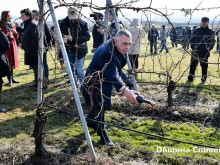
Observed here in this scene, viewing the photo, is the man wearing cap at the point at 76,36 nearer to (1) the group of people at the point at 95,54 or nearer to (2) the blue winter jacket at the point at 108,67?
(1) the group of people at the point at 95,54

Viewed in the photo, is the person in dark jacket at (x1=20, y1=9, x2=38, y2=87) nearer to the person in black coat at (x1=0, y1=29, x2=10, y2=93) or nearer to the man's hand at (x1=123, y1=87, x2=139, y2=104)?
the person in black coat at (x1=0, y1=29, x2=10, y2=93)

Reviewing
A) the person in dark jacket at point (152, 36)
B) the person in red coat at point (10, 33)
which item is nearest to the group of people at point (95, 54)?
the person in red coat at point (10, 33)

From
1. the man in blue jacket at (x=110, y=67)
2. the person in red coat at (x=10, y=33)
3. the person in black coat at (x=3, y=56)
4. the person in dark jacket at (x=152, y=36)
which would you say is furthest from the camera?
the person in red coat at (x=10, y=33)

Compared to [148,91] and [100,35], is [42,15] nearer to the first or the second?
[148,91]

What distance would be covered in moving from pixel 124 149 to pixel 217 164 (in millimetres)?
1141

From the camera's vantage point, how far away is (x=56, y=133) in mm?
4621

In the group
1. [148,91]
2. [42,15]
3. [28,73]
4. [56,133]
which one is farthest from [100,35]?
[42,15]

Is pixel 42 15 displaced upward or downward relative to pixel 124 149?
upward

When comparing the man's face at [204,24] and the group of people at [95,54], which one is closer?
the group of people at [95,54]

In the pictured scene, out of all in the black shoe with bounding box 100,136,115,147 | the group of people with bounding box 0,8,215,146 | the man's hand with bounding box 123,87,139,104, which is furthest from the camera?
the black shoe with bounding box 100,136,115,147

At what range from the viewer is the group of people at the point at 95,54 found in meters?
3.74

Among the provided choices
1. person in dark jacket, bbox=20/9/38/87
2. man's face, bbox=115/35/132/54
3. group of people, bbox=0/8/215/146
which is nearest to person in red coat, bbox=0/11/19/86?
group of people, bbox=0/8/215/146

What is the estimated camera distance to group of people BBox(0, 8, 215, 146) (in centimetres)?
374

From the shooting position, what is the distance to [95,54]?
4008mm
